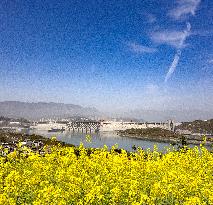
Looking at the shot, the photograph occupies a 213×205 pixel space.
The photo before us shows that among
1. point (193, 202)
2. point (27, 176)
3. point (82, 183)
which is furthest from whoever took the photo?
point (27, 176)

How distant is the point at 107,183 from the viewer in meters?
16.0

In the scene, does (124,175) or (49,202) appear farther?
(124,175)

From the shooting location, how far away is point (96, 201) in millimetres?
13383

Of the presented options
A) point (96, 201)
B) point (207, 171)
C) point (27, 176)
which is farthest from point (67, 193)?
point (207, 171)

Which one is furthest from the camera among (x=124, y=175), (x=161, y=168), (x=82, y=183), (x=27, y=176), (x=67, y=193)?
(x=161, y=168)

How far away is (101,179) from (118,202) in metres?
2.63

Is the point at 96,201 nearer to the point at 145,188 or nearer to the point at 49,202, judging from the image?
the point at 49,202

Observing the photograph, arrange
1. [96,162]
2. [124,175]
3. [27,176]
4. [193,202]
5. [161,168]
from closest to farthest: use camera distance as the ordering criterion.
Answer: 1. [193,202]
2. [27,176]
3. [124,175]
4. [161,168]
5. [96,162]

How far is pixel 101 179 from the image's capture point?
627 inches

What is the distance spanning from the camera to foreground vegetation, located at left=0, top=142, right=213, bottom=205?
1277 centimetres

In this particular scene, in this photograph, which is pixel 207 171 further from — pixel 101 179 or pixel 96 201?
pixel 96 201

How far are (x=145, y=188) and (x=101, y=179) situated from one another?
2.25m

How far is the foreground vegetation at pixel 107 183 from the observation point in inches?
503

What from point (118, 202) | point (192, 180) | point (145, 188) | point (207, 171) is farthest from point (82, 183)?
point (207, 171)
